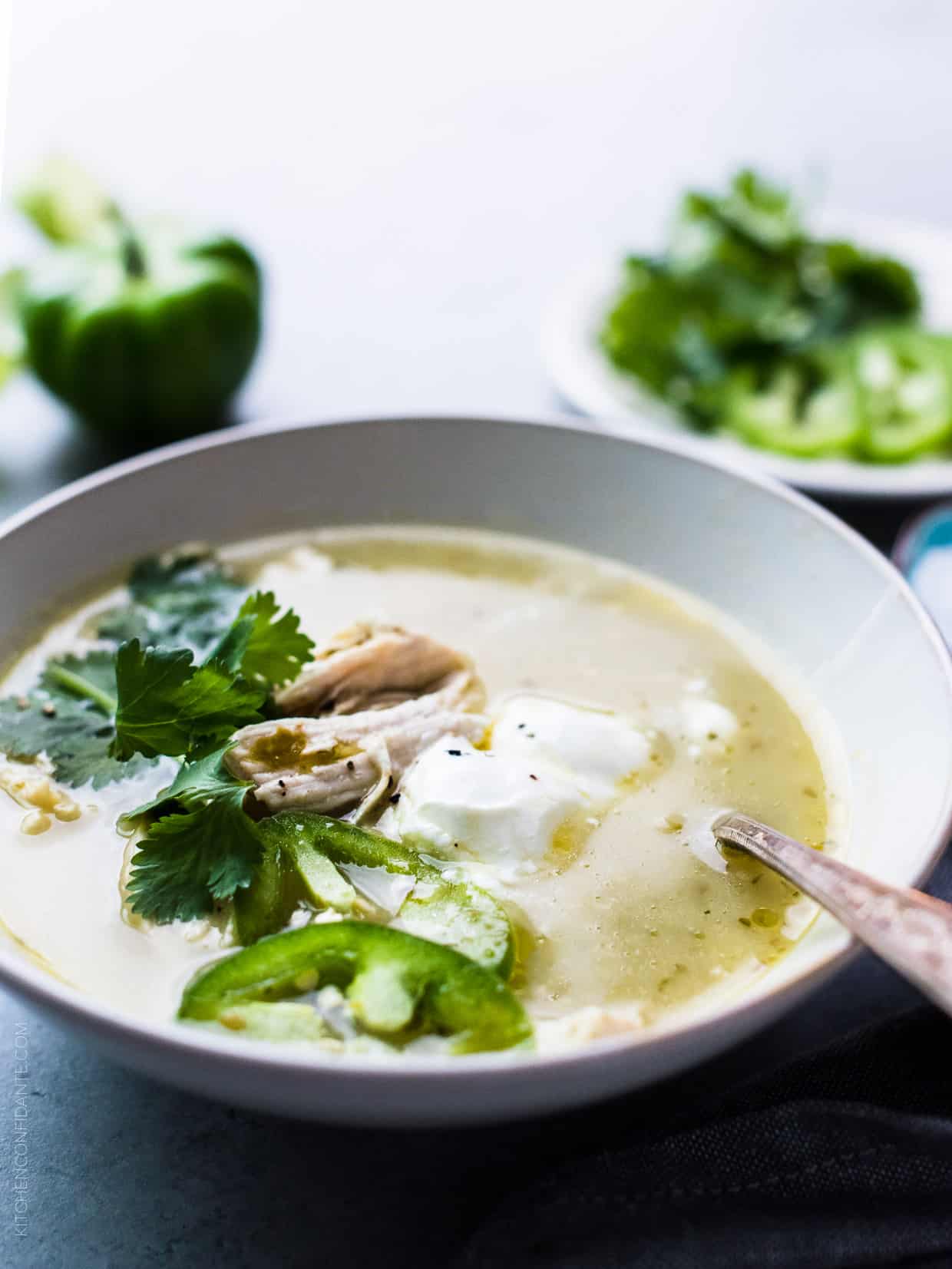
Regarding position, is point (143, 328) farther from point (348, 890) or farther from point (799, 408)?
point (348, 890)

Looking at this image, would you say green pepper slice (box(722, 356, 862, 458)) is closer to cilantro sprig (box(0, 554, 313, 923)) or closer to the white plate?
the white plate

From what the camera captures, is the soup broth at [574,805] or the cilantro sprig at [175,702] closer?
the soup broth at [574,805]

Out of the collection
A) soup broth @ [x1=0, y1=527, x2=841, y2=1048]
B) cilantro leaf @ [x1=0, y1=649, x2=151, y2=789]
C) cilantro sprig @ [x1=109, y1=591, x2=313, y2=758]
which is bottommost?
soup broth @ [x1=0, y1=527, x2=841, y2=1048]

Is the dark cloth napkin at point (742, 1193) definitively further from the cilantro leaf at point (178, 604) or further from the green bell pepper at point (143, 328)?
the green bell pepper at point (143, 328)

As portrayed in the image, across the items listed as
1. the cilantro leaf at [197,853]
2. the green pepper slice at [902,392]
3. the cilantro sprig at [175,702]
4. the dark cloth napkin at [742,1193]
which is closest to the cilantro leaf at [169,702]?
the cilantro sprig at [175,702]

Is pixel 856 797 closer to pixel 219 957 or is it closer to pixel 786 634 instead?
pixel 786 634

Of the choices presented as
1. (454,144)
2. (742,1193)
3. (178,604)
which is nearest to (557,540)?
(178,604)

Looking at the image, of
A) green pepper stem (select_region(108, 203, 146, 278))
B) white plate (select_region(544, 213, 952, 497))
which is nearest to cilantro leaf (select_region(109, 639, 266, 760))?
white plate (select_region(544, 213, 952, 497))

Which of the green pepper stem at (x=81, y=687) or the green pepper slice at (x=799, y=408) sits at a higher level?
the green pepper stem at (x=81, y=687)
